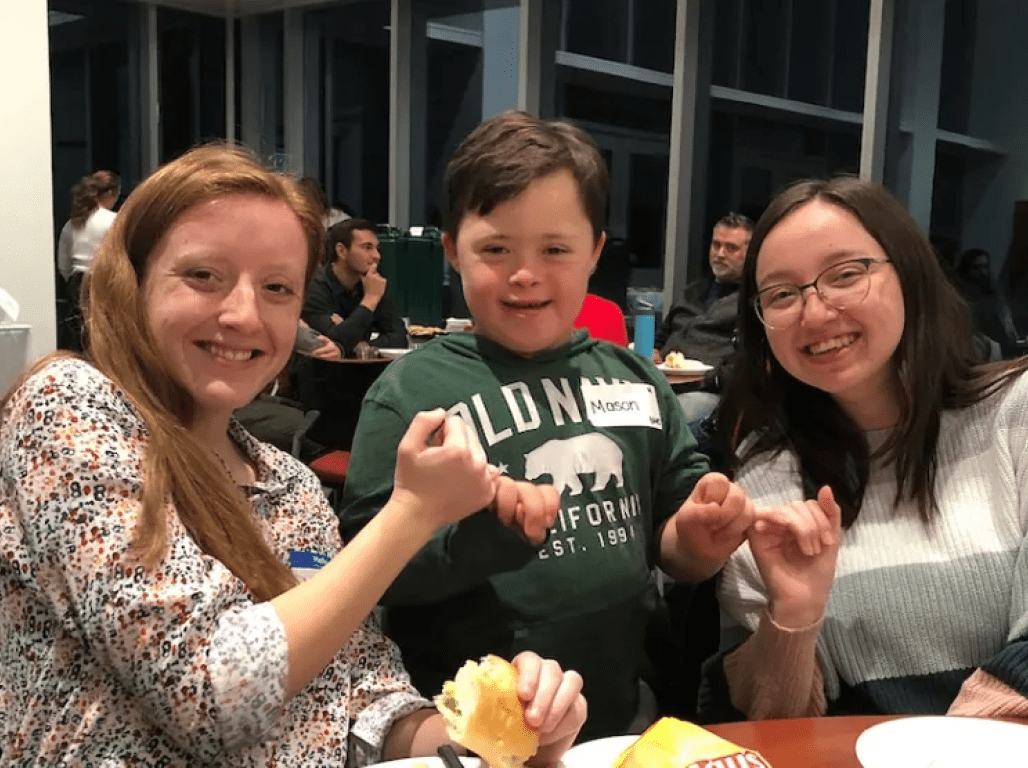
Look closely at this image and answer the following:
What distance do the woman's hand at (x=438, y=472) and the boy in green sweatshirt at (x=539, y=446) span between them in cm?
21

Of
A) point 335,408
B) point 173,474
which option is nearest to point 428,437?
point 173,474

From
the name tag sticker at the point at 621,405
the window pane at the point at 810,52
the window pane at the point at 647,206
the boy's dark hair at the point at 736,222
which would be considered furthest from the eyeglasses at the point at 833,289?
the window pane at the point at 647,206

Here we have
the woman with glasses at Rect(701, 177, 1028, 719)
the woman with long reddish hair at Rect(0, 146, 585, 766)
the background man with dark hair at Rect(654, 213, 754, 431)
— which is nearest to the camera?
the woman with long reddish hair at Rect(0, 146, 585, 766)

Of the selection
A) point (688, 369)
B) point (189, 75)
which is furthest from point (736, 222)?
point (189, 75)

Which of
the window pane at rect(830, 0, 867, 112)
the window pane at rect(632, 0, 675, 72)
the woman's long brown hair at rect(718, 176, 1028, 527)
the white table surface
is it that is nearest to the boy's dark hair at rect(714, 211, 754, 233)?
the window pane at rect(830, 0, 867, 112)

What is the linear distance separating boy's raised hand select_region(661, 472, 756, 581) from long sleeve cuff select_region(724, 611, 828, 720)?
0.11 m

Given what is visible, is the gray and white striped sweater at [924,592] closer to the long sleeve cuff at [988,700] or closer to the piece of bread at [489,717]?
the long sleeve cuff at [988,700]

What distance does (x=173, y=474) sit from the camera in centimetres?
98

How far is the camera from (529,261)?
1.32 metres

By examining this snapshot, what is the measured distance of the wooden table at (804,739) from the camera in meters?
0.94

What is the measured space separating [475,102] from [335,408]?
369cm

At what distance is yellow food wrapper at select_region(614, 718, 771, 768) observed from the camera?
78cm

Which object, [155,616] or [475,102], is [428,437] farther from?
[475,102]

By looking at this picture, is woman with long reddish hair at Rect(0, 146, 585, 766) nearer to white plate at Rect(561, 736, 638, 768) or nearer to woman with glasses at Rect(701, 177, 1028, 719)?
white plate at Rect(561, 736, 638, 768)
